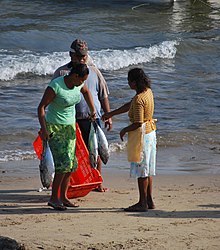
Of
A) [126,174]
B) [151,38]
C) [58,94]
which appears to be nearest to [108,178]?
[126,174]

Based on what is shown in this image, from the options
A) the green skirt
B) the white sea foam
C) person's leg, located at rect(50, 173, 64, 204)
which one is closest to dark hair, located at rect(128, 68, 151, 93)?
the green skirt

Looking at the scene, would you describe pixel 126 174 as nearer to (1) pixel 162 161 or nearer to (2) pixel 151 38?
(1) pixel 162 161

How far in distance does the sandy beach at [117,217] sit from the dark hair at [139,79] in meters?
1.14

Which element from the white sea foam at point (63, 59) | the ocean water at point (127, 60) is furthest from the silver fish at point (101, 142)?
the white sea foam at point (63, 59)

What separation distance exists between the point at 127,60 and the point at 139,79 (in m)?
11.2

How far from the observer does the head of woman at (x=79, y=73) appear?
7.11 metres

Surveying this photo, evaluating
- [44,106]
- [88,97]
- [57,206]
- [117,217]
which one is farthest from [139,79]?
[57,206]

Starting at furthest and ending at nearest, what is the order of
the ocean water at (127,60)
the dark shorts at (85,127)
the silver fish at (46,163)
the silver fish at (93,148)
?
the ocean water at (127,60), the dark shorts at (85,127), the silver fish at (93,148), the silver fish at (46,163)

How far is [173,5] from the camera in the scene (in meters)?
A: 28.0

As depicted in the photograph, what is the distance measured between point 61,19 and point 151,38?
331 centimetres

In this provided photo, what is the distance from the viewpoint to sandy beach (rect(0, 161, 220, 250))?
622 centimetres

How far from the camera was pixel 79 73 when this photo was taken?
23.3 ft

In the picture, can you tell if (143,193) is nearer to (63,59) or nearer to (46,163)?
(46,163)

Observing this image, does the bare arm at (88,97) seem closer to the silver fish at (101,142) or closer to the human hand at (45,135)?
the silver fish at (101,142)
